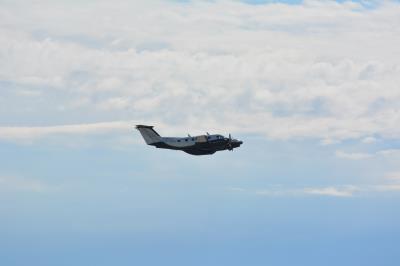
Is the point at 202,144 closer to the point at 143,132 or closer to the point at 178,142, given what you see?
the point at 178,142

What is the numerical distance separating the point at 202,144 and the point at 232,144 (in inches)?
367

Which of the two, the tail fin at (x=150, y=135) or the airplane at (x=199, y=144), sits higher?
the tail fin at (x=150, y=135)

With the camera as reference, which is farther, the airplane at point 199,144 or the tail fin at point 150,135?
the tail fin at point 150,135

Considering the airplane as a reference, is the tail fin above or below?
above

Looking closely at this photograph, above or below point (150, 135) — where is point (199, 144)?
below

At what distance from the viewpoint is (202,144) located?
485 feet

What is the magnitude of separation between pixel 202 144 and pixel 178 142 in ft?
23.1

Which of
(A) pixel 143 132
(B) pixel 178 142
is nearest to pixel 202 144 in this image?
(B) pixel 178 142

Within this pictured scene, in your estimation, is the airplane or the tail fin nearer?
the airplane

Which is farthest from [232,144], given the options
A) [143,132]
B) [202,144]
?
[143,132]

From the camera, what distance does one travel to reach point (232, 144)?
151125 mm

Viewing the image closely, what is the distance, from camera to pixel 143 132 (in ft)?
512

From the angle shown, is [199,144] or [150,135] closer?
[199,144]

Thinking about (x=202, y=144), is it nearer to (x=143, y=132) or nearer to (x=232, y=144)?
(x=232, y=144)
